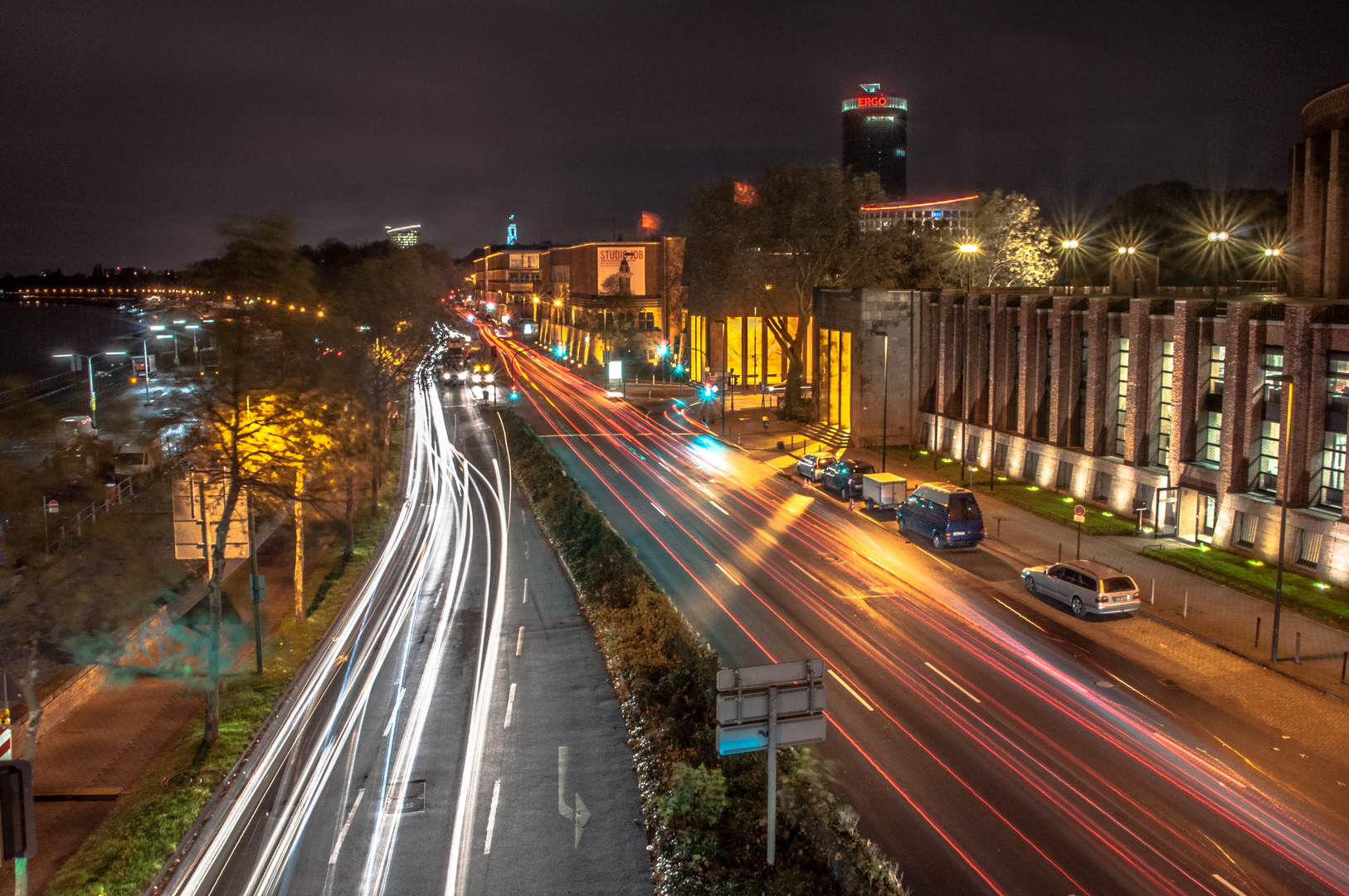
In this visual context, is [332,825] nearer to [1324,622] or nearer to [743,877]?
[743,877]

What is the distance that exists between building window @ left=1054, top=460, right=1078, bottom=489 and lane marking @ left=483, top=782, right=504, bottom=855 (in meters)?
29.3

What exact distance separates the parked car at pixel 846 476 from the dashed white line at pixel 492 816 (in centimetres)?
2586

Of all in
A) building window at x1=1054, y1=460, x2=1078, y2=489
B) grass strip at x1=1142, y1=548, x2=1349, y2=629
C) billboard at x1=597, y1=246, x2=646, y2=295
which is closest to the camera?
grass strip at x1=1142, y1=548, x2=1349, y2=629

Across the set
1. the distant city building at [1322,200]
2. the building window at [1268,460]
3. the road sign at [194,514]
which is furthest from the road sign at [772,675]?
the distant city building at [1322,200]

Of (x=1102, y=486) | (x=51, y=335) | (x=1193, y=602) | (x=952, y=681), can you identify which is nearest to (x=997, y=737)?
(x=952, y=681)

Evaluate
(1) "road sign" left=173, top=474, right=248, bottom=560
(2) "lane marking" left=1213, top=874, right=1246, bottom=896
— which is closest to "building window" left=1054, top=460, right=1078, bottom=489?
(2) "lane marking" left=1213, top=874, right=1246, bottom=896

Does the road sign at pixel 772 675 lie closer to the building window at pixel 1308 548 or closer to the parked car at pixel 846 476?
the building window at pixel 1308 548

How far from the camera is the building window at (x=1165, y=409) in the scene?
33281 millimetres

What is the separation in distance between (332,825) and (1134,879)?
1108 cm

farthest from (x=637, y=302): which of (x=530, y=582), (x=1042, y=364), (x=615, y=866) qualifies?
(x=615, y=866)

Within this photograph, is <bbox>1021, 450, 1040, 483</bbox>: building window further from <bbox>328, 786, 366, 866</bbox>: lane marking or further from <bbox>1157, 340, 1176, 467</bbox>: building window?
<bbox>328, 786, 366, 866</bbox>: lane marking

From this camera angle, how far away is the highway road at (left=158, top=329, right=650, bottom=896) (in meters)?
12.7

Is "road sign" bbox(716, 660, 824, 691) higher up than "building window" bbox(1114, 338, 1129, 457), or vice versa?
"building window" bbox(1114, 338, 1129, 457)

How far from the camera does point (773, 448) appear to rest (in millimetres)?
52688
